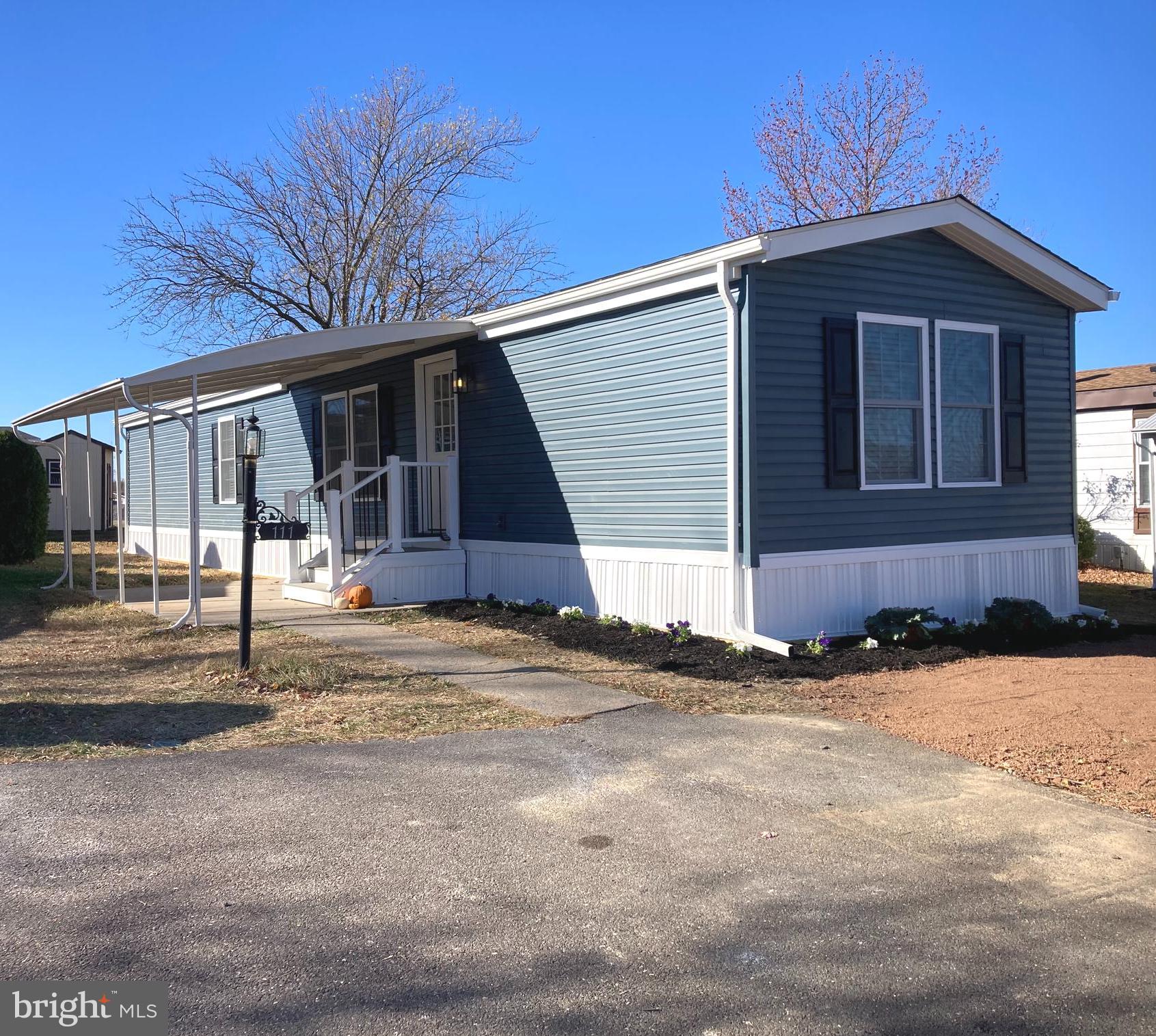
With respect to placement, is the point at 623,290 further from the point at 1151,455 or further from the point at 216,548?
the point at 216,548

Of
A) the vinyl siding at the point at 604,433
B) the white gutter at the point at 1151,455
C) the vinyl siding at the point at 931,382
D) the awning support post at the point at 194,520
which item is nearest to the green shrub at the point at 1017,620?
the vinyl siding at the point at 931,382

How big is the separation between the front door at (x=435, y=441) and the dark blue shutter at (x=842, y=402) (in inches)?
191

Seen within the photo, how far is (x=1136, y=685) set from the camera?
7.20 metres

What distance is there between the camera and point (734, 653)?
8.19 metres

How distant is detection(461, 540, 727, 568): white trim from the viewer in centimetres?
893

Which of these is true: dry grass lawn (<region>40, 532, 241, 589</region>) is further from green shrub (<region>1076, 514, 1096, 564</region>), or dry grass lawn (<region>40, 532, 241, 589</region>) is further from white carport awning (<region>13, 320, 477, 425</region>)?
green shrub (<region>1076, 514, 1096, 564</region>)

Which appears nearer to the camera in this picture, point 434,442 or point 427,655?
point 427,655

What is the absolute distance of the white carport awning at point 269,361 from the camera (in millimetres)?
9672

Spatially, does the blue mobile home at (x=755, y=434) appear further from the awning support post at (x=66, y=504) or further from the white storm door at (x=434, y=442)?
the awning support post at (x=66, y=504)

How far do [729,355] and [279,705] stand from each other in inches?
172

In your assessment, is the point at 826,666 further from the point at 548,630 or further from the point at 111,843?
the point at 111,843

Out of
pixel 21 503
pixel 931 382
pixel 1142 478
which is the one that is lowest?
pixel 21 503

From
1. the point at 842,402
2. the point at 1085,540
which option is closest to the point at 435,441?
the point at 842,402

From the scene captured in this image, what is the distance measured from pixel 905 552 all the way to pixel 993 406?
1.79 m
